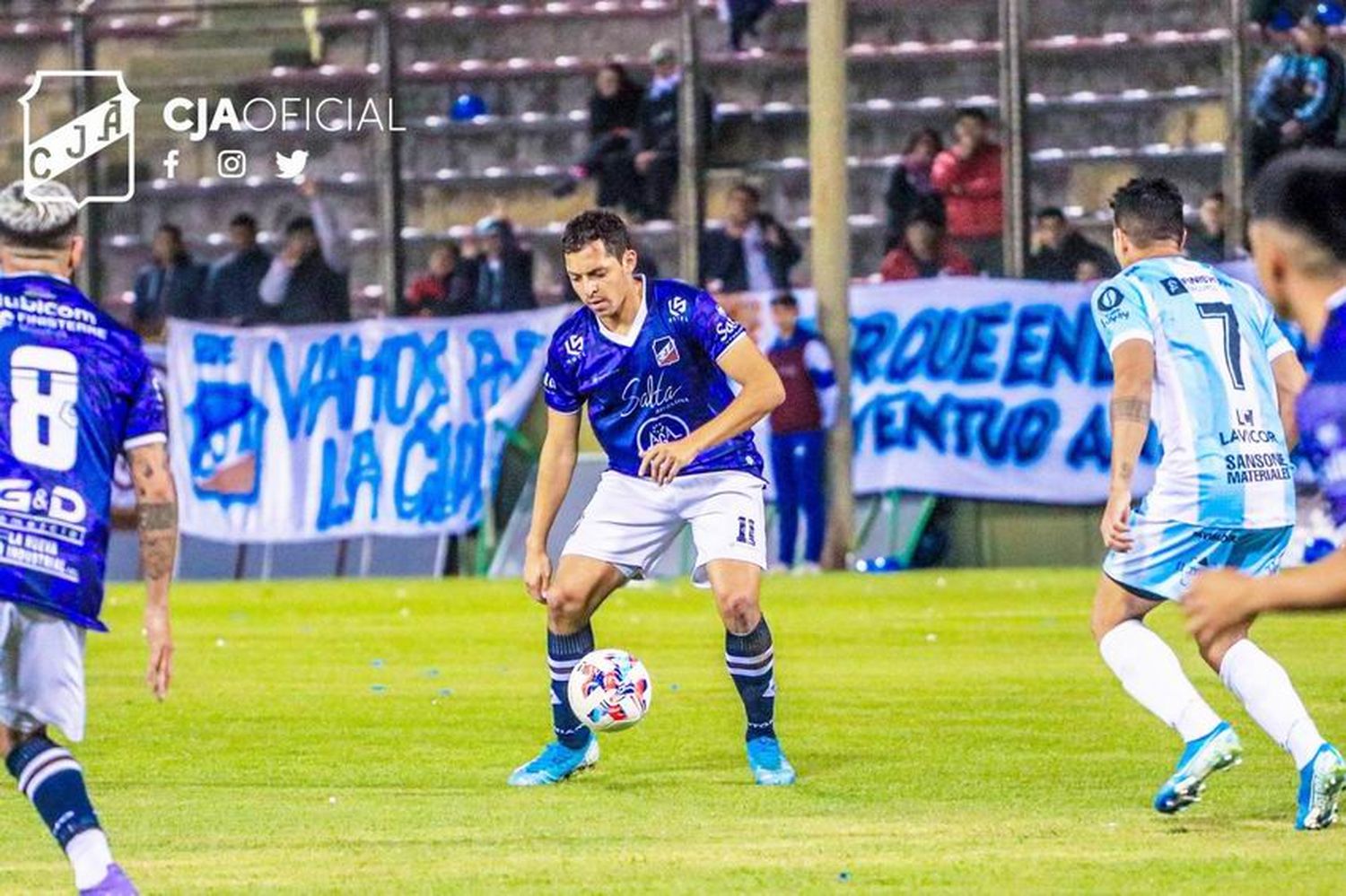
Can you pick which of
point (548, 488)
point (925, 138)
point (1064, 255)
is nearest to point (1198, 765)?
point (548, 488)

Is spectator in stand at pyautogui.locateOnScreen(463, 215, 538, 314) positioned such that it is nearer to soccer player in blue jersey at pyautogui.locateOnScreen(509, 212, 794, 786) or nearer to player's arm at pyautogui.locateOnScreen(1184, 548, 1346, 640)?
soccer player in blue jersey at pyautogui.locateOnScreen(509, 212, 794, 786)

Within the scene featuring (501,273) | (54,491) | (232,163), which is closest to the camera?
(54,491)

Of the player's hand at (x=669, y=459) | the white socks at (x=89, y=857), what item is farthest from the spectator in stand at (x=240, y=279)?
the white socks at (x=89, y=857)

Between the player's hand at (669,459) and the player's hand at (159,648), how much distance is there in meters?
2.90

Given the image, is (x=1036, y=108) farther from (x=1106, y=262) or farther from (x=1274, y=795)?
(x=1274, y=795)

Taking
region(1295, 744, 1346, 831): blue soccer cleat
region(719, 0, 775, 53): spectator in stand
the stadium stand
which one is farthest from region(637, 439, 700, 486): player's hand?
region(719, 0, 775, 53): spectator in stand

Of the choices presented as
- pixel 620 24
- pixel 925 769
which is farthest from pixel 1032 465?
pixel 925 769

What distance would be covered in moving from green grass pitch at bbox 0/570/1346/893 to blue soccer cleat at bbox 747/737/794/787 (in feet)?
0.29

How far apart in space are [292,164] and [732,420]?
61.0ft

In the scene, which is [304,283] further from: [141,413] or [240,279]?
[141,413]

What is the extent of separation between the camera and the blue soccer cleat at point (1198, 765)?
8820 millimetres

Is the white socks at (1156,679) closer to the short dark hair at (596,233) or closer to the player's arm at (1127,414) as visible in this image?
the player's arm at (1127,414)

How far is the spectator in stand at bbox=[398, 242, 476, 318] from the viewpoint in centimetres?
2575

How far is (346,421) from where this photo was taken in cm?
2555
